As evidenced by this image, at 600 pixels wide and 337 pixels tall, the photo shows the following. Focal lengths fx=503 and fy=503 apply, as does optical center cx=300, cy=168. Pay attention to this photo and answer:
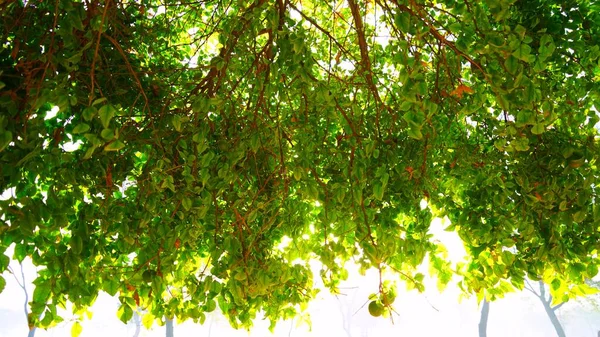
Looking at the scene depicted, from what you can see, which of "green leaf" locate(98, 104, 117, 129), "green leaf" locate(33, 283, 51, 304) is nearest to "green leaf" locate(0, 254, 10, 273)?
"green leaf" locate(33, 283, 51, 304)

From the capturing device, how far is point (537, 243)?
6.22 ft

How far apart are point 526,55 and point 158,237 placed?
1.18m

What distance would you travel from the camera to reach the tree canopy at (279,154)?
113cm

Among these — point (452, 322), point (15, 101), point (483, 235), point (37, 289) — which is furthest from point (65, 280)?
point (452, 322)

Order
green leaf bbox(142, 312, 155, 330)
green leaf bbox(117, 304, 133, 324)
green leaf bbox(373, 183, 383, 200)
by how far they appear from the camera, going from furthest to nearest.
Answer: green leaf bbox(142, 312, 155, 330) < green leaf bbox(117, 304, 133, 324) < green leaf bbox(373, 183, 383, 200)

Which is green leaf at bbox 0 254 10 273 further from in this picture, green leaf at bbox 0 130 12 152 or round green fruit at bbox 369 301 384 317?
round green fruit at bbox 369 301 384 317

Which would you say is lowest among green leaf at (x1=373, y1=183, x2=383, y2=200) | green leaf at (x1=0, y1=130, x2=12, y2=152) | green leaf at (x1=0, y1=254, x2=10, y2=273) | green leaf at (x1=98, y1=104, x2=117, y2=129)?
green leaf at (x1=0, y1=254, x2=10, y2=273)

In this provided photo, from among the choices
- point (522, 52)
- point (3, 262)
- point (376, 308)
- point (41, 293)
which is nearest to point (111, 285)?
point (41, 293)

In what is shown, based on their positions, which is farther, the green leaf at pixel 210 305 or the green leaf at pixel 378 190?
the green leaf at pixel 210 305

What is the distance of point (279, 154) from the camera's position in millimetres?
1791

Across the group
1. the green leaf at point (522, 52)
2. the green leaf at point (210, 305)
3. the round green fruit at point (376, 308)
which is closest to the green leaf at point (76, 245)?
the green leaf at point (210, 305)

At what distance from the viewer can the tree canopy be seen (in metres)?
1.13

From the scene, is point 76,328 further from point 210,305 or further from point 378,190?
point 378,190

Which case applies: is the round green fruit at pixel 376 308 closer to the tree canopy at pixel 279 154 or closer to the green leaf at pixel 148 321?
the tree canopy at pixel 279 154
